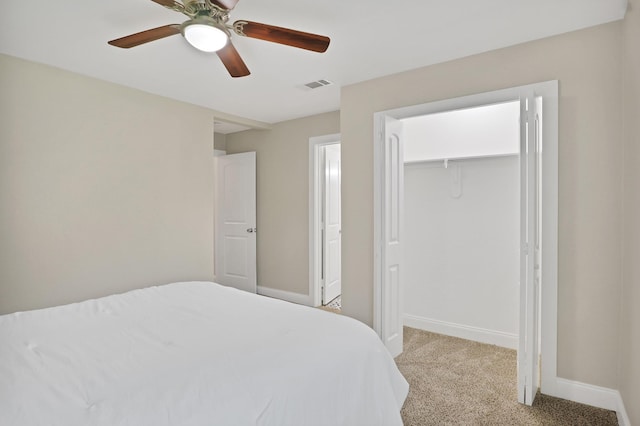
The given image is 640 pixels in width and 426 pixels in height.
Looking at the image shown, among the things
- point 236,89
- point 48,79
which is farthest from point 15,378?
point 236,89

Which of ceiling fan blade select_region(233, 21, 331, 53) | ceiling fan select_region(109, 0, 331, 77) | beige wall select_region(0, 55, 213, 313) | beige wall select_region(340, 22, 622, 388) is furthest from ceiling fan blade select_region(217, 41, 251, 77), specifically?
beige wall select_region(340, 22, 622, 388)

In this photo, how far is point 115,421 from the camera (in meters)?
1.01

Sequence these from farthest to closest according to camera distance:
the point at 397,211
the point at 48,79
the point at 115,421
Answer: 1. the point at 397,211
2. the point at 48,79
3. the point at 115,421

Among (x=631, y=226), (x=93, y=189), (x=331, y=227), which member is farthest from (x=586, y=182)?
(x=93, y=189)

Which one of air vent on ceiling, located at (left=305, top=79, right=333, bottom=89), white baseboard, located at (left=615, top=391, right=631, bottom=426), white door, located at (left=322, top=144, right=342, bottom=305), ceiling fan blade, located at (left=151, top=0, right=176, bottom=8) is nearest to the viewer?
ceiling fan blade, located at (left=151, top=0, right=176, bottom=8)

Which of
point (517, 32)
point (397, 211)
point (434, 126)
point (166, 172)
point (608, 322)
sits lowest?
point (608, 322)

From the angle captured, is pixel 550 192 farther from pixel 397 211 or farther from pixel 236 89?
pixel 236 89

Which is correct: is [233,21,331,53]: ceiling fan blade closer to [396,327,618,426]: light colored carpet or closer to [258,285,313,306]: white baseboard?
[396,327,618,426]: light colored carpet

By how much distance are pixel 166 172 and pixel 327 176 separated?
1.98m

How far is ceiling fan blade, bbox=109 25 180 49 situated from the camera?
179 centimetres

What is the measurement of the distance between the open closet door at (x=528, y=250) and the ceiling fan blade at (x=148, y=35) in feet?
7.18

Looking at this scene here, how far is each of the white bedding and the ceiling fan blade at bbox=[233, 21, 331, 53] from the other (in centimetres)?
149

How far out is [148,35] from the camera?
1.85m

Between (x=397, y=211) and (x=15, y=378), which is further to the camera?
(x=397, y=211)
